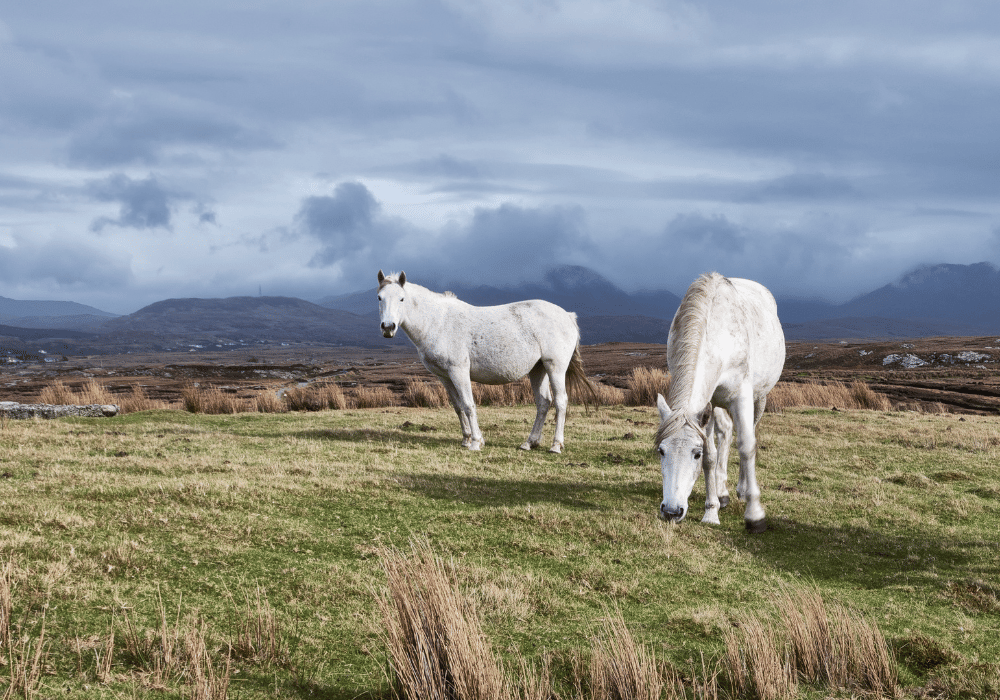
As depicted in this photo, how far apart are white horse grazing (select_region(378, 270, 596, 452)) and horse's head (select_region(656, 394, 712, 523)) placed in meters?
4.92

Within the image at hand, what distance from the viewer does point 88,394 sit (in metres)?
18.0

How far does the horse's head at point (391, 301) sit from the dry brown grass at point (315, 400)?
24.8ft

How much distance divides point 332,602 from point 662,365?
3544cm

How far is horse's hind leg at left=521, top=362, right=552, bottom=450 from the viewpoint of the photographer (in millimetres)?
11109

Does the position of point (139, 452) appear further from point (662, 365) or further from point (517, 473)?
point (662, 365)

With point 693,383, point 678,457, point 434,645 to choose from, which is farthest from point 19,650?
point 693,383

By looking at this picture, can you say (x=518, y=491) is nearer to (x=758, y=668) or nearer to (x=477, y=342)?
(x=477, y=342)

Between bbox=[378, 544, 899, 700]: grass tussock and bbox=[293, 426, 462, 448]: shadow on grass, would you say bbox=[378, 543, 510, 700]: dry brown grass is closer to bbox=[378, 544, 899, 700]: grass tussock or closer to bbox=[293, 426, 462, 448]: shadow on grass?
bbox=[378, 544, 899, 700]: grass tussock

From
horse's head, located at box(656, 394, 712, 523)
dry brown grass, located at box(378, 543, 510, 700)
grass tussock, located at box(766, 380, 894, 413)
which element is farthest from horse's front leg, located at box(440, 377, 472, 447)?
grass tussock, located at box(766, 380, 894, 413)

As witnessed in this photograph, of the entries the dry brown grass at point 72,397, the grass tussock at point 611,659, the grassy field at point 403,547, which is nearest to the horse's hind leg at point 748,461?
the grassy field at point 403,547

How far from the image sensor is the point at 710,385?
6.53 meters

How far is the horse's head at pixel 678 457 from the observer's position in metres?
5.79

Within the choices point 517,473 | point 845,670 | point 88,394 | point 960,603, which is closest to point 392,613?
point 845,670

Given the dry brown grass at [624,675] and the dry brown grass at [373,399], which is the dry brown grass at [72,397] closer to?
the dry brown grass at [373,399]
